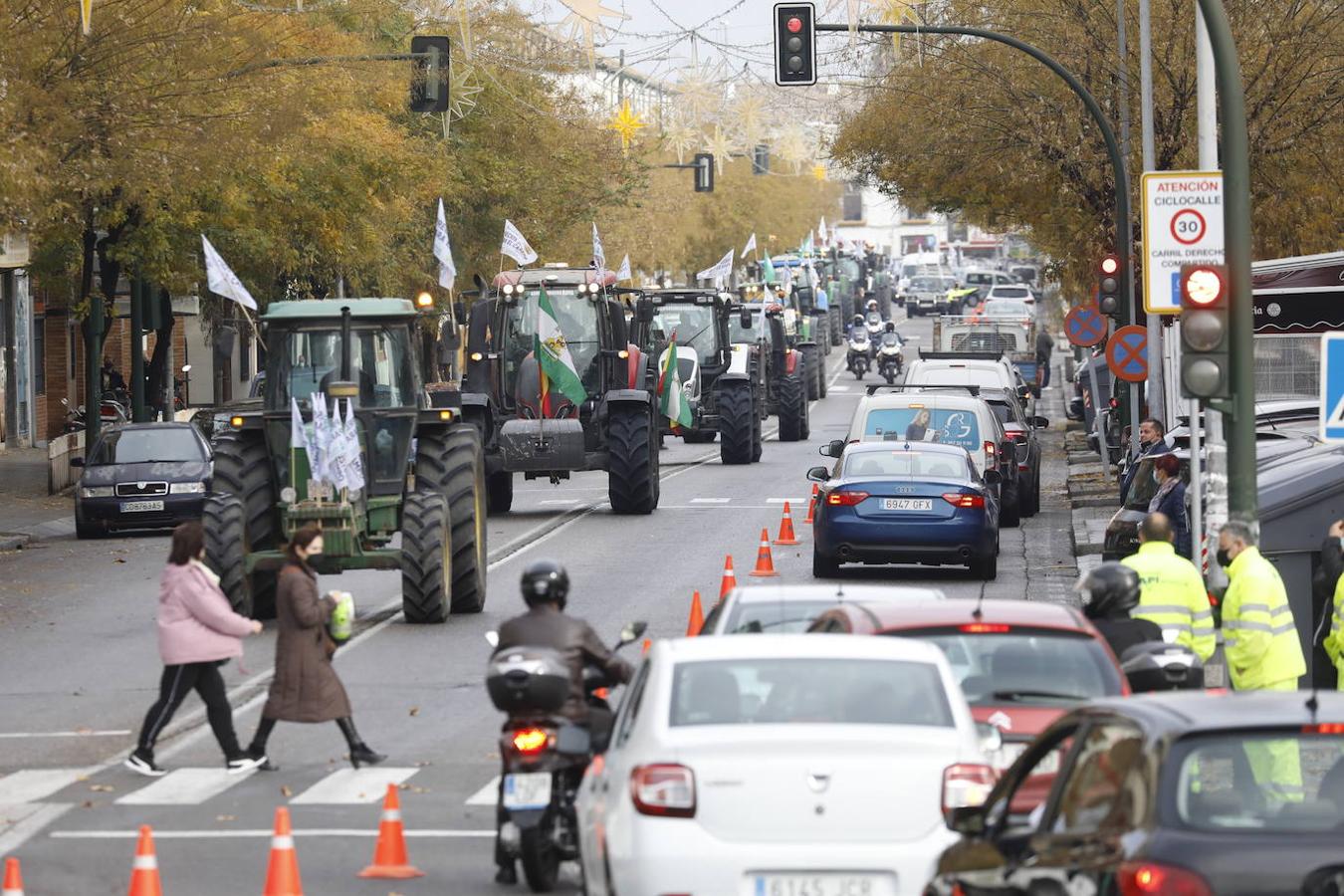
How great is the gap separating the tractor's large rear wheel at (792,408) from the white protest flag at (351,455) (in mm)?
27452

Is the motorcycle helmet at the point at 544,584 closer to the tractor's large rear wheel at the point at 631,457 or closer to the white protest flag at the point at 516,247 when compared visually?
the tractor's large rear wheel at the point at 631,457

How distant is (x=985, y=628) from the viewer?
1055 cm

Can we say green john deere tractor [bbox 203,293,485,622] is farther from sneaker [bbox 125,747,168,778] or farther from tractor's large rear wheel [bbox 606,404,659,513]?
tractor's large rear wheel [bbox 606,404,659,513]

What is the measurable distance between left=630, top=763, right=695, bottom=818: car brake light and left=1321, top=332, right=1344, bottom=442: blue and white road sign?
7.34 metres

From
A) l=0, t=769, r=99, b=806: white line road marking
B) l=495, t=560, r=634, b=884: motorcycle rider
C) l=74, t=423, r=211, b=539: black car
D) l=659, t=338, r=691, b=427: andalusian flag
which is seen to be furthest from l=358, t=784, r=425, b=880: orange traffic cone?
l=659, t=338, r=691, b=427: andalusian flag

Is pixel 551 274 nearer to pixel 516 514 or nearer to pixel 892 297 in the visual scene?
pixel 516 514

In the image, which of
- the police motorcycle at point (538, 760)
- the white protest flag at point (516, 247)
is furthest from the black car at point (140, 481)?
the police motorcycle at point (538, 760)

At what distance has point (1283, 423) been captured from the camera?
24703mm

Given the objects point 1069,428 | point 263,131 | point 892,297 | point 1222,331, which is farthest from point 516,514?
point 892,297

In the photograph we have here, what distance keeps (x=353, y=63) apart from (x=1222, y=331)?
28.3m

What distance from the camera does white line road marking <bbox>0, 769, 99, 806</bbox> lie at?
44.5 feet

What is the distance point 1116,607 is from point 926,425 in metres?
15.1

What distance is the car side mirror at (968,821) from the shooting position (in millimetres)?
7809

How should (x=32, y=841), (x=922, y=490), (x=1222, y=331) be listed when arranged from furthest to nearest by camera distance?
(x=922, y=490) < (x=1222, y=331) < (x=32, y=841)
